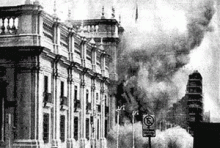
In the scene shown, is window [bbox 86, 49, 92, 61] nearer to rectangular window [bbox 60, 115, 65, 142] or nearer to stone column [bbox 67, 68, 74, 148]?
stone column [bbox 67, 68, 74, 148]

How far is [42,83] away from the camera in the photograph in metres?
33.5

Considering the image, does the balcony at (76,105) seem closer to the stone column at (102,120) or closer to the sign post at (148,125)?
the stone column at (102,120)

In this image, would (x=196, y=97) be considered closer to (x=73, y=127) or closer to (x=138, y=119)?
(x=138, y=119)

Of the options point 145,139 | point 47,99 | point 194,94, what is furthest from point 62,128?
point 194,94

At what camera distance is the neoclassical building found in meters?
32.3

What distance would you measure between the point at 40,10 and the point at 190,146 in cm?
2883

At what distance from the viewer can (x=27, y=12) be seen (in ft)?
107

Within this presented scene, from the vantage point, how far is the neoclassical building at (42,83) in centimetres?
3231

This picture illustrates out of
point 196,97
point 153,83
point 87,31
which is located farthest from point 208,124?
point 196,97

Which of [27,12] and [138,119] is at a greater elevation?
[27,12]

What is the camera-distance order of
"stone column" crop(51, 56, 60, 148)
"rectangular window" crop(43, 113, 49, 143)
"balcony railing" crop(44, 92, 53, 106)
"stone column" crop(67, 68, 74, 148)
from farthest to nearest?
1. "stone column" crop(67, 68, 74, 148)
2. "stone column" crop(51, 56, 60, 148)
3. "rectangular window" crop(43, 113, 49, 143)
4. "balcony railing" crop(44, 92, 53, 106)

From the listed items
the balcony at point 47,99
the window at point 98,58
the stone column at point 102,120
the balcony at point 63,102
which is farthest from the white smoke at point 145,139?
the balcony at point 47,99

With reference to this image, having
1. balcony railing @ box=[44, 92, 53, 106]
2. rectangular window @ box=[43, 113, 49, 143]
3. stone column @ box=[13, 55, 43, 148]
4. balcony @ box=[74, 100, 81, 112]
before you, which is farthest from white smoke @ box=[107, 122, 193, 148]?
stone column @ box=[13, 55, 43, 148]

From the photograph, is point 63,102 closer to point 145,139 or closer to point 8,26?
point 8,26
